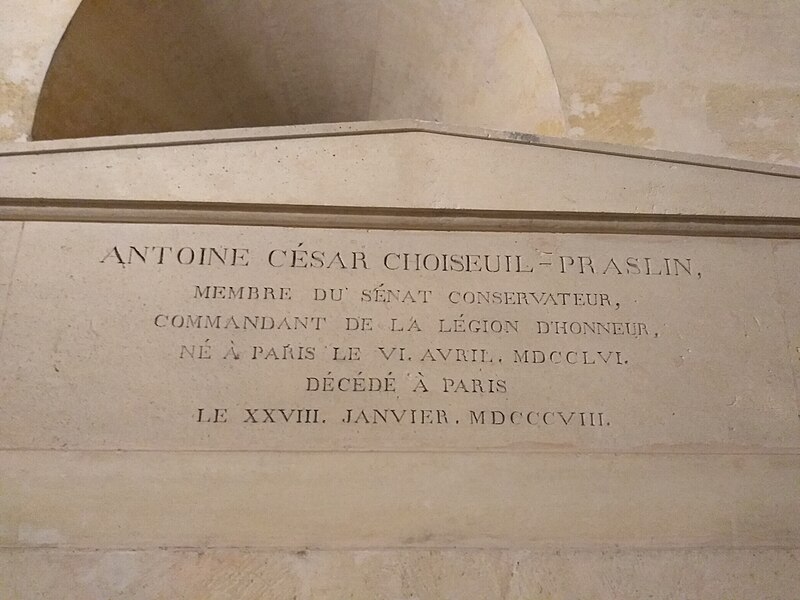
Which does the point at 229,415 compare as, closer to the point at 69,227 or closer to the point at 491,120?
the point at 69,227

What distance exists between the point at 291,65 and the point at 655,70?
2365 millimetres

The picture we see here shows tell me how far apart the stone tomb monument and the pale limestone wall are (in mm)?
1588

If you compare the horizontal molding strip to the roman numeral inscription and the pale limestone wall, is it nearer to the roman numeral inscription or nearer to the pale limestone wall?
the roman numeral inscription

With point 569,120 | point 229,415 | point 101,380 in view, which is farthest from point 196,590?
point 569,120

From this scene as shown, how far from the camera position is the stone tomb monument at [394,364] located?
2230 millimetres

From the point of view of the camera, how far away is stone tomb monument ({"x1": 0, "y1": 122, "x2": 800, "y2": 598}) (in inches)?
87.8

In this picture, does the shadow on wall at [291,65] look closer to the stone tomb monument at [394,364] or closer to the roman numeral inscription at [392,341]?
the stone tomb monument at [394,364]

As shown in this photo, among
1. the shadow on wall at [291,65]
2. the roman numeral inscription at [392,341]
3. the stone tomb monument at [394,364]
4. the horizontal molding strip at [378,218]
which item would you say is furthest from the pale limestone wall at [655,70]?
the roman numeral inscription at [392,341]

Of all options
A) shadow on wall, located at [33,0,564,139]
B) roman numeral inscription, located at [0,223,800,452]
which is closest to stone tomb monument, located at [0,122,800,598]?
roman numeral inscription, located at [0,223,800,452]

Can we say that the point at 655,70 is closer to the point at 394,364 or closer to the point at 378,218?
the point at 378,218

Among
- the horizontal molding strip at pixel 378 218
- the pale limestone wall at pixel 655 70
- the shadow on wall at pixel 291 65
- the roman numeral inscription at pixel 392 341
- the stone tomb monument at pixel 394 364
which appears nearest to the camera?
the stone tomb monument at pixel 394 364

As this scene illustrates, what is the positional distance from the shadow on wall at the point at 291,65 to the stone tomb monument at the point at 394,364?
6.13 feet

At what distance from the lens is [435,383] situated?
8.07 feet

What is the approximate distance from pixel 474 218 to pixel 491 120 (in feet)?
7.01
